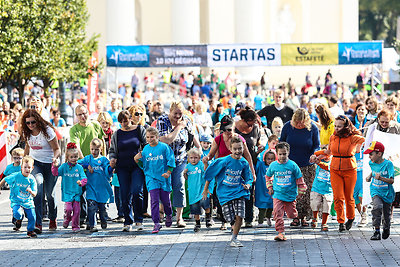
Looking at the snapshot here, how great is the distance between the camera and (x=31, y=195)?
43.8ft

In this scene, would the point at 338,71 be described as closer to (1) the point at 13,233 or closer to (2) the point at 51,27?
(2) the point at 51,27

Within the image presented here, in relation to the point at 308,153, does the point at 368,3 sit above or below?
above

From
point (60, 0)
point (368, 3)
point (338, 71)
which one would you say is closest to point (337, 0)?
point (338, 71)

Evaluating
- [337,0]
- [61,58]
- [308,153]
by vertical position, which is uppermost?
[337,0]

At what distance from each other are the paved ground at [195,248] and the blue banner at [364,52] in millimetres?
14058

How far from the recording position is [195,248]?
11.9m

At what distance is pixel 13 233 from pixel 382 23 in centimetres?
7843

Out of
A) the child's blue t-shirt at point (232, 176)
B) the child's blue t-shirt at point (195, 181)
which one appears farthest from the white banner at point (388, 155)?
the child's blue t-shirt at point (195, 181)

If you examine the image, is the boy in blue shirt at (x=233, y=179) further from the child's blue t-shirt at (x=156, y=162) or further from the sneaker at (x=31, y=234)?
the sneaker at (x=31, y=234)

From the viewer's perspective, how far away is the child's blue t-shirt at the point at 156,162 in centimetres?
1336

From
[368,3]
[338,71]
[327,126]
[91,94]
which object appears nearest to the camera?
[327,126]

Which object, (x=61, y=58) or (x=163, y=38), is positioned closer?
(x=61, y=58)

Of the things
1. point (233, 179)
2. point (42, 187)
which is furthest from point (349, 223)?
point (42, 187)

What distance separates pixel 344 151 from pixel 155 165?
96.8 inches
